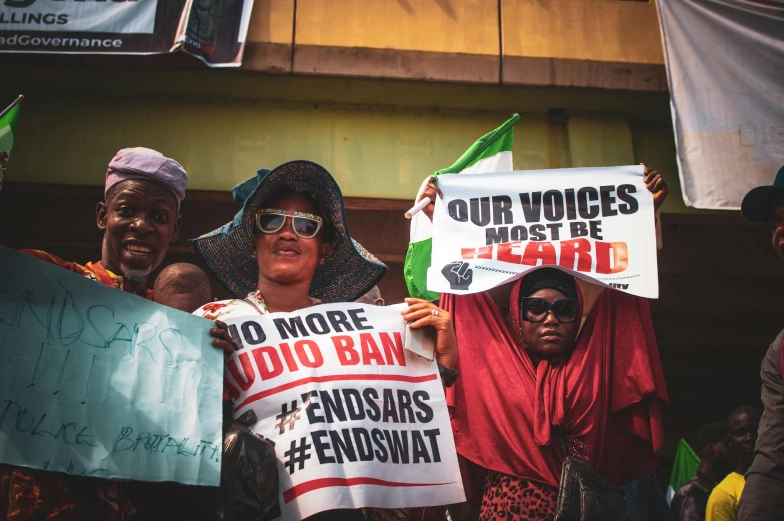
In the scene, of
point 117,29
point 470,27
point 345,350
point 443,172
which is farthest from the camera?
point 470,27

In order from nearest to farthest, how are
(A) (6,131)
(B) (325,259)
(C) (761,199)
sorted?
1. (A) (6,131)
2. (B) (325,259)
3. (C) (761,199)

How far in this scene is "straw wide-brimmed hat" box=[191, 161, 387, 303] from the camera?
10.3ft

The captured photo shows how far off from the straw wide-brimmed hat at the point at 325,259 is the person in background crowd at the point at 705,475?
324cm

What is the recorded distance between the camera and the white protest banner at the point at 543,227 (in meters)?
3.80

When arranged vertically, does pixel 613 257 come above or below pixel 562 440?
above

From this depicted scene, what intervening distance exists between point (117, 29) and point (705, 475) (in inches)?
225

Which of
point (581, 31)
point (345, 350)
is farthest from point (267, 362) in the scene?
point (581, 31)

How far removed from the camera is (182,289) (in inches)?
146

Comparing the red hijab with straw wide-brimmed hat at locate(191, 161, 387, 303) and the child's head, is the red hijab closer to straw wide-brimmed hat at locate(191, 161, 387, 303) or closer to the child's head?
straw wide-brimmed hat at locate(191, 161, 387, 303)

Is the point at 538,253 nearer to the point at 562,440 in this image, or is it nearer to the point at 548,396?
the point at 548,396

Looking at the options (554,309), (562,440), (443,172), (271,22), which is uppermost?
(271,22)

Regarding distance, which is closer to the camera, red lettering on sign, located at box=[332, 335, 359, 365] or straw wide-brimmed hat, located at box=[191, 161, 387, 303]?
red lettering on sign, located at box=[332, 335, 359, 365]

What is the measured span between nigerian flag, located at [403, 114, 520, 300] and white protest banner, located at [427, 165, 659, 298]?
25 centimetres

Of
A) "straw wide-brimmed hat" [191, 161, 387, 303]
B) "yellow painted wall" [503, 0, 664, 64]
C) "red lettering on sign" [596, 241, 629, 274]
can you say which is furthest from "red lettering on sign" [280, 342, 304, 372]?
"yellow painted wall" [503, 0, 664, 64]
